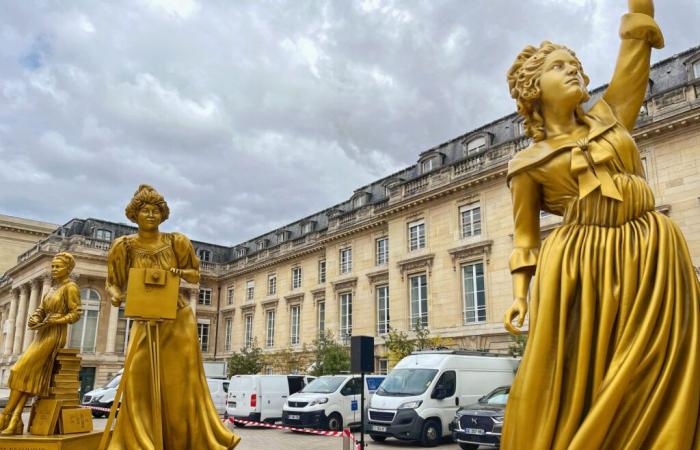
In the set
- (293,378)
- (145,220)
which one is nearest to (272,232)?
(293,378)

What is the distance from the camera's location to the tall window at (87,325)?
142 ft

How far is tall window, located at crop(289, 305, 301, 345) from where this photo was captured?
36.7 metres

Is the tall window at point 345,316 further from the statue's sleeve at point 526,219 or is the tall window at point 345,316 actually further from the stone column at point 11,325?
the stone column at point 11,325

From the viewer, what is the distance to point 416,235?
27.4 metres

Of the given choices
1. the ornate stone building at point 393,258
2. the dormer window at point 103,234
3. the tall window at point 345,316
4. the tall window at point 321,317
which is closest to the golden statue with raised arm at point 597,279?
the ornate stone building at point 393,258

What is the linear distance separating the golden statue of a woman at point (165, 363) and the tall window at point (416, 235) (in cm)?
2230

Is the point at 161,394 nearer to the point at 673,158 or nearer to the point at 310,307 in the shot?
the point at 673,158

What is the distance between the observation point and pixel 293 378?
819 inches

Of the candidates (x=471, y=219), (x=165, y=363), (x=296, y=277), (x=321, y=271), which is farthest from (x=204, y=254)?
(x=165, y=363)

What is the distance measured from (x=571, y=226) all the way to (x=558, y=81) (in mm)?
742

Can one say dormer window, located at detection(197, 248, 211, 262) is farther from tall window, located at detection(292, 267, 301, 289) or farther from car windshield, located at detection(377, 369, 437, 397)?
car windshield, located at detection(377, 369, 437, 397)

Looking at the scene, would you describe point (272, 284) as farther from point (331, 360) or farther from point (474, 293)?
point (474, 293)

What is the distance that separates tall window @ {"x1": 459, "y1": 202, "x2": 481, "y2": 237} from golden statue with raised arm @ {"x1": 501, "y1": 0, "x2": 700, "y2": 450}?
2174 cm

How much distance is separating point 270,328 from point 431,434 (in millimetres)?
27198
